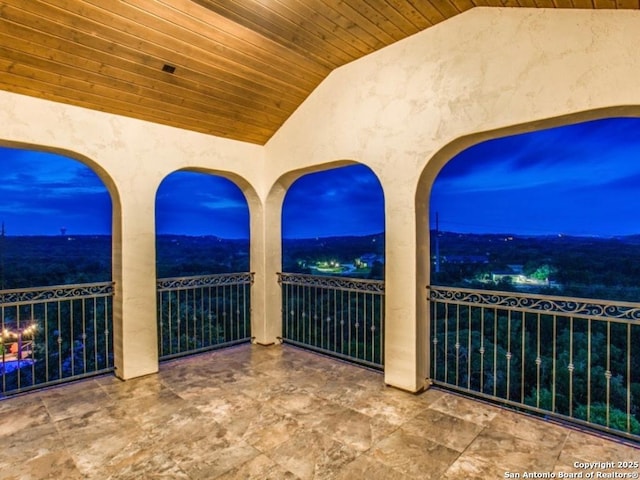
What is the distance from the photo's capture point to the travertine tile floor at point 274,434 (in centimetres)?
203

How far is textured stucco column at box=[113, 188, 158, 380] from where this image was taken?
11.4 feet

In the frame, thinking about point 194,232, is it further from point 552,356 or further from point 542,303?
point 542,303

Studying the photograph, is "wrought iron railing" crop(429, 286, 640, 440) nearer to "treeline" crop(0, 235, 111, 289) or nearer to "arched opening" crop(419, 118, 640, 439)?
"arched opening" crop(419, 118, 640, 439)

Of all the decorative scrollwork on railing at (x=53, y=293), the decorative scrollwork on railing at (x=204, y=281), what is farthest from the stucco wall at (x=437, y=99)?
the decorative scrollwork on railing at (x=53, y=293)

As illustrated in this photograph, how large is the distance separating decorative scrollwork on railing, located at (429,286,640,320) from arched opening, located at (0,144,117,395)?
11.6ft

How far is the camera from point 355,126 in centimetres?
347

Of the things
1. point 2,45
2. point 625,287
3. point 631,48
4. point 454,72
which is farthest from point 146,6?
point 625,287

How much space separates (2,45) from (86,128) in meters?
0.87

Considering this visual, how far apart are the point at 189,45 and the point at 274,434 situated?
3162 mm

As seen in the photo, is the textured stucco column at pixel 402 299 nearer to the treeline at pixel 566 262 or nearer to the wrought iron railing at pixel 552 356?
the wrought iron railing at pixel 552 356

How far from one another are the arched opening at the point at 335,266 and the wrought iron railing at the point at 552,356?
3.06 ft

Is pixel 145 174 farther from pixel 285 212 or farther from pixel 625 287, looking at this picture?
pixel 625 287

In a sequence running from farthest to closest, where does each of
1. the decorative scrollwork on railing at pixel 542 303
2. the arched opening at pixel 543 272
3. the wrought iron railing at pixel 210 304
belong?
the wrought iron railing at pixel 210 304 → the arched opening at pixel 543 272 → the decorative scrollwork on railing at pixel 542 303

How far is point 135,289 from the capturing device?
354 centimetres
